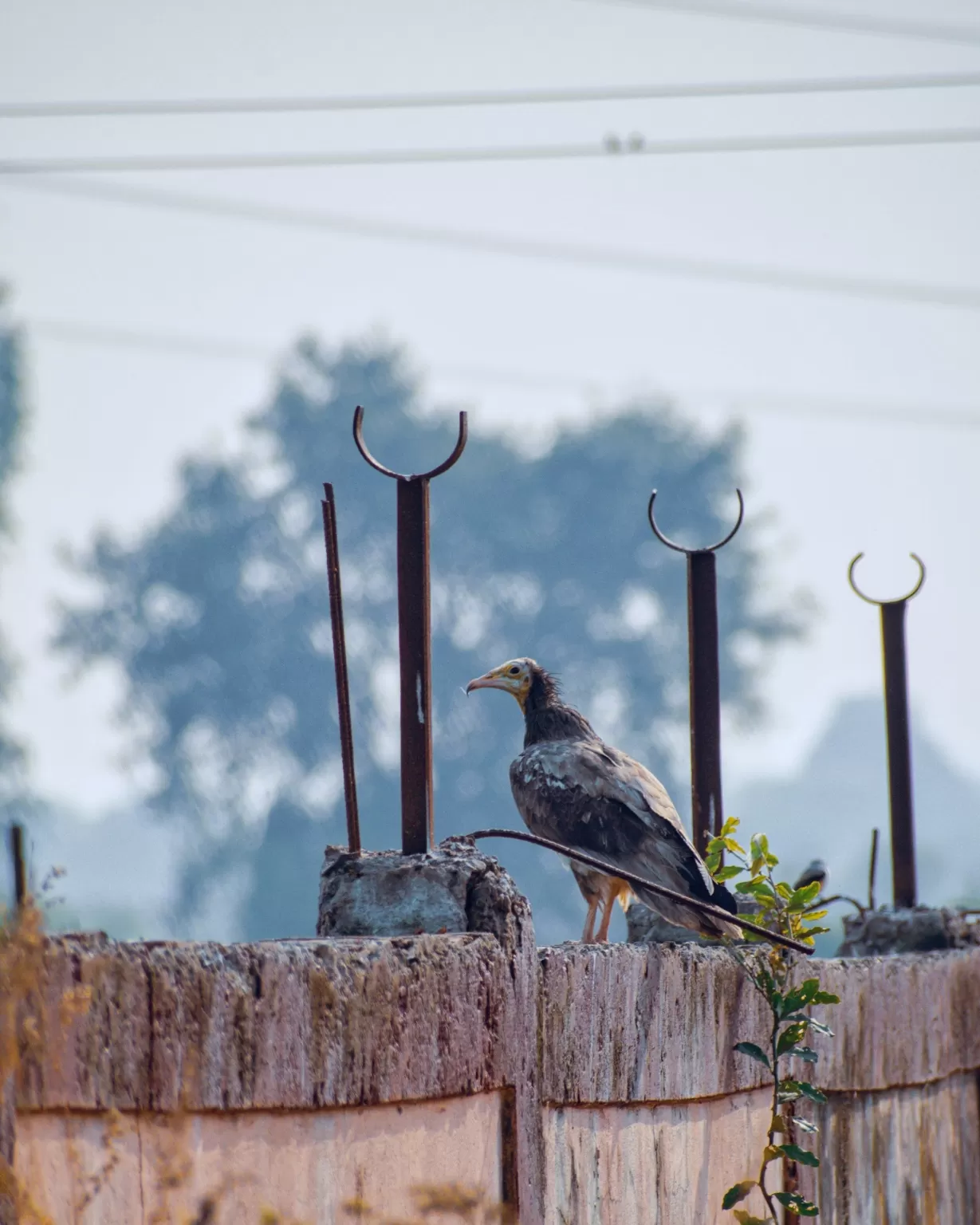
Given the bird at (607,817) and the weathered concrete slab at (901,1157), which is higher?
the bird at (607,817)

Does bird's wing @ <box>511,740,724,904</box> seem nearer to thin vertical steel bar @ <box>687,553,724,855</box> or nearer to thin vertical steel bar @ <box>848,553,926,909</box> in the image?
thin vertical steel bar @ <box>687,553,724,855</box>

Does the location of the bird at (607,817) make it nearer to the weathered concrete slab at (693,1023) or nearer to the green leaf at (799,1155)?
the weathered concrete slab at (693,1023)

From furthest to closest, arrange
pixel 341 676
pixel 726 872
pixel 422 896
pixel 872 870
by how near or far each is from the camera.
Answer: pixel 872 870 < pixel 726 872 < pixel 341 676 < pixel 422 896

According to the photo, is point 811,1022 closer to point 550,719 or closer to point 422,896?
point 422,896

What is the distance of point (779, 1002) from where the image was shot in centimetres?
486

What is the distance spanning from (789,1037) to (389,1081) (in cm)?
163

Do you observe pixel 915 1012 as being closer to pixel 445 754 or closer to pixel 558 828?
pixel 558 828

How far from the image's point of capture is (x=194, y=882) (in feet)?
139

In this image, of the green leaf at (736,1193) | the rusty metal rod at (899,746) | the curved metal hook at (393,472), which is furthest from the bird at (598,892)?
the curved metal hook at (393,472)

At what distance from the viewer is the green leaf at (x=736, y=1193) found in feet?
14.7

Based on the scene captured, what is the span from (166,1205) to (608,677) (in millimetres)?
41110

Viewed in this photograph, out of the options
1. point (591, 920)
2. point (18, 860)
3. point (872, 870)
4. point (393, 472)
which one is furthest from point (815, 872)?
point (18, 860)

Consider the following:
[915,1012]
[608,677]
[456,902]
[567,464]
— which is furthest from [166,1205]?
[567,464]

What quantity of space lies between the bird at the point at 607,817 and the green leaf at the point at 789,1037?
33 centimetres
